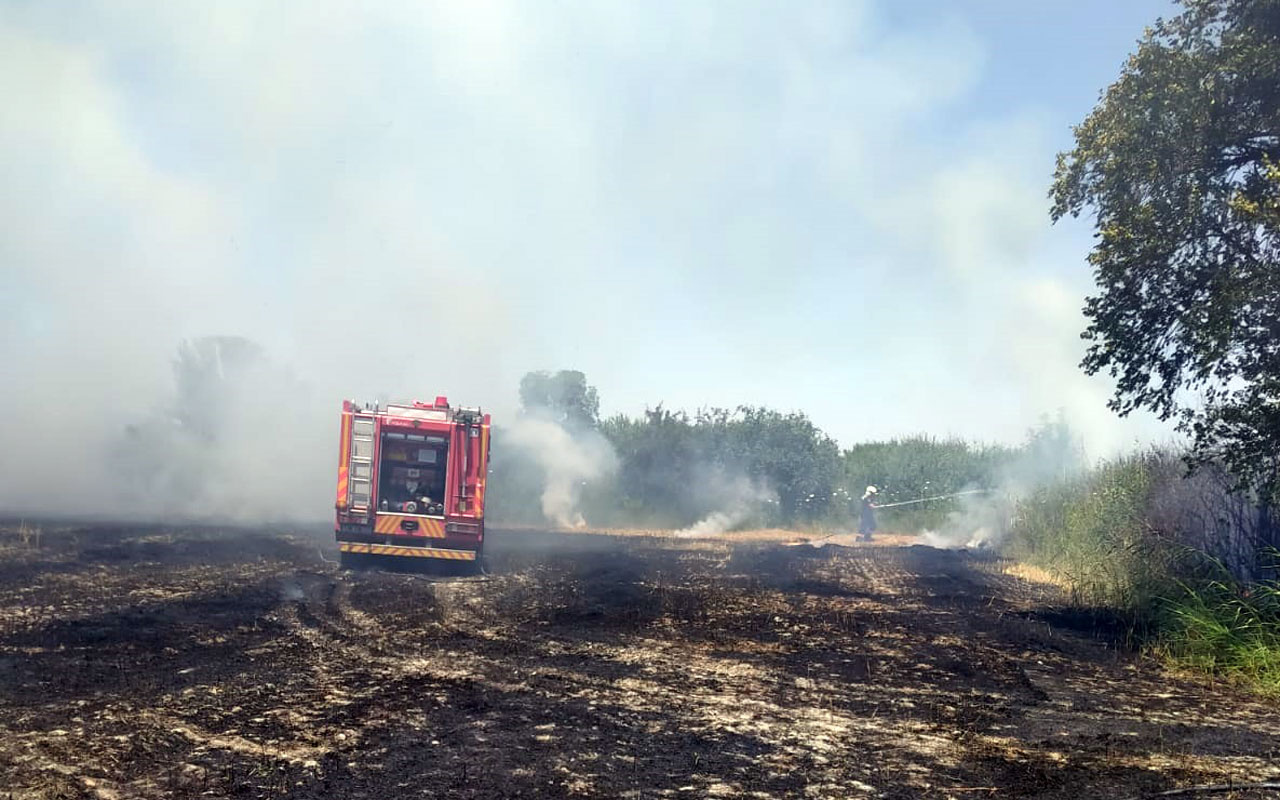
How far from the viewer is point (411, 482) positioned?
1842 cm

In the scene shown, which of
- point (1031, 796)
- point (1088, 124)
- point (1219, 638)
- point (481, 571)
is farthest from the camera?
point (481, 571)

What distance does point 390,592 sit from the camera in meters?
14.2

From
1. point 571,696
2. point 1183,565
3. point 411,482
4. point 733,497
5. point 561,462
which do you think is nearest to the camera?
point 571,696

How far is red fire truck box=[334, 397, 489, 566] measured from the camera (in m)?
17.2

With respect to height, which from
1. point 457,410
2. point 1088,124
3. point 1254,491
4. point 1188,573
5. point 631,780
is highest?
point 1088,124

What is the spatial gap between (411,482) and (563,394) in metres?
30.7

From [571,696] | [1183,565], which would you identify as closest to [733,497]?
[1183,565]

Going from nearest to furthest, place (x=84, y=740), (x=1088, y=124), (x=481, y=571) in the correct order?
(x=84, y=740) < (x=1088, y=124) < (x=481, y=571)

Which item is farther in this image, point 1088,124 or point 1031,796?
point 1088,124

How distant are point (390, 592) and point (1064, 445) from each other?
30183mm

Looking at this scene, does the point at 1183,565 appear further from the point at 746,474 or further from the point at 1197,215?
the point at 746,474

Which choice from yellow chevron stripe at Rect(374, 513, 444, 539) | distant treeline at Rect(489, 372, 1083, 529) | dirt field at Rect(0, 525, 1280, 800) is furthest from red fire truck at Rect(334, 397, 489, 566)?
distant treeline at Rect(489, 372, 1083, 529)

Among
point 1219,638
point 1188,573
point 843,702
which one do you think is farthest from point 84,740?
point 1188,573

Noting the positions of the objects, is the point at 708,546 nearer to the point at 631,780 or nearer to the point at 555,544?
the point at 555,544
